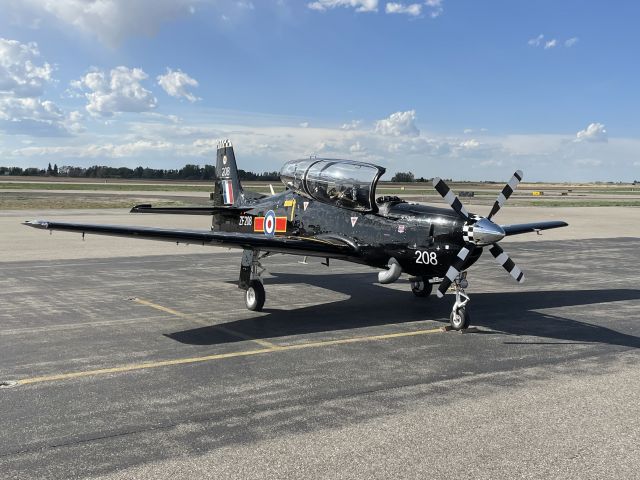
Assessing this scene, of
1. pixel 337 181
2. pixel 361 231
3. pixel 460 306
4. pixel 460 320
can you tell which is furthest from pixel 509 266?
pixel 337 181

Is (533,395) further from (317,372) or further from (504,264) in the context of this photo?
(504,264)

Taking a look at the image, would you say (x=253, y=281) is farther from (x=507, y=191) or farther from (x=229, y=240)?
(x=507, y=191)

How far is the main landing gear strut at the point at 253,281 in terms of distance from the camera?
41.1 ft

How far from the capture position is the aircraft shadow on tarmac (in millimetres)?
10641

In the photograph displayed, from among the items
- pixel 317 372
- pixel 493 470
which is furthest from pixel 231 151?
pixel 493 470

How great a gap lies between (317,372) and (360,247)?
425 cm

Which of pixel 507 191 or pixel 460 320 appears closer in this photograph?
pixel 460 320

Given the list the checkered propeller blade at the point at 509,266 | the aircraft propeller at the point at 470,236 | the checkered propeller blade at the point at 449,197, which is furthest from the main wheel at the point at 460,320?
the checkered propeller blade at the point at 449,197

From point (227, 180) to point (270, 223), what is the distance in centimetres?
415

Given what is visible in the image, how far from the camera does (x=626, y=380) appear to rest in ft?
26.5

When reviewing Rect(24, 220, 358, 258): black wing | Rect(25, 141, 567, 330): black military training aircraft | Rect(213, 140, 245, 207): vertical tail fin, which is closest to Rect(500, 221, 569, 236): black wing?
Rect(25, 141, 567, 330): black military training aircraft

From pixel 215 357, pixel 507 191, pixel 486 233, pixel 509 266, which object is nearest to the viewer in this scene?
pixel 215 357

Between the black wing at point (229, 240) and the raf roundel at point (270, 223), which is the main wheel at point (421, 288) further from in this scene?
the raf roundel at point (270, 223)

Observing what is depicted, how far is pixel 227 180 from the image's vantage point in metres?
18.4
